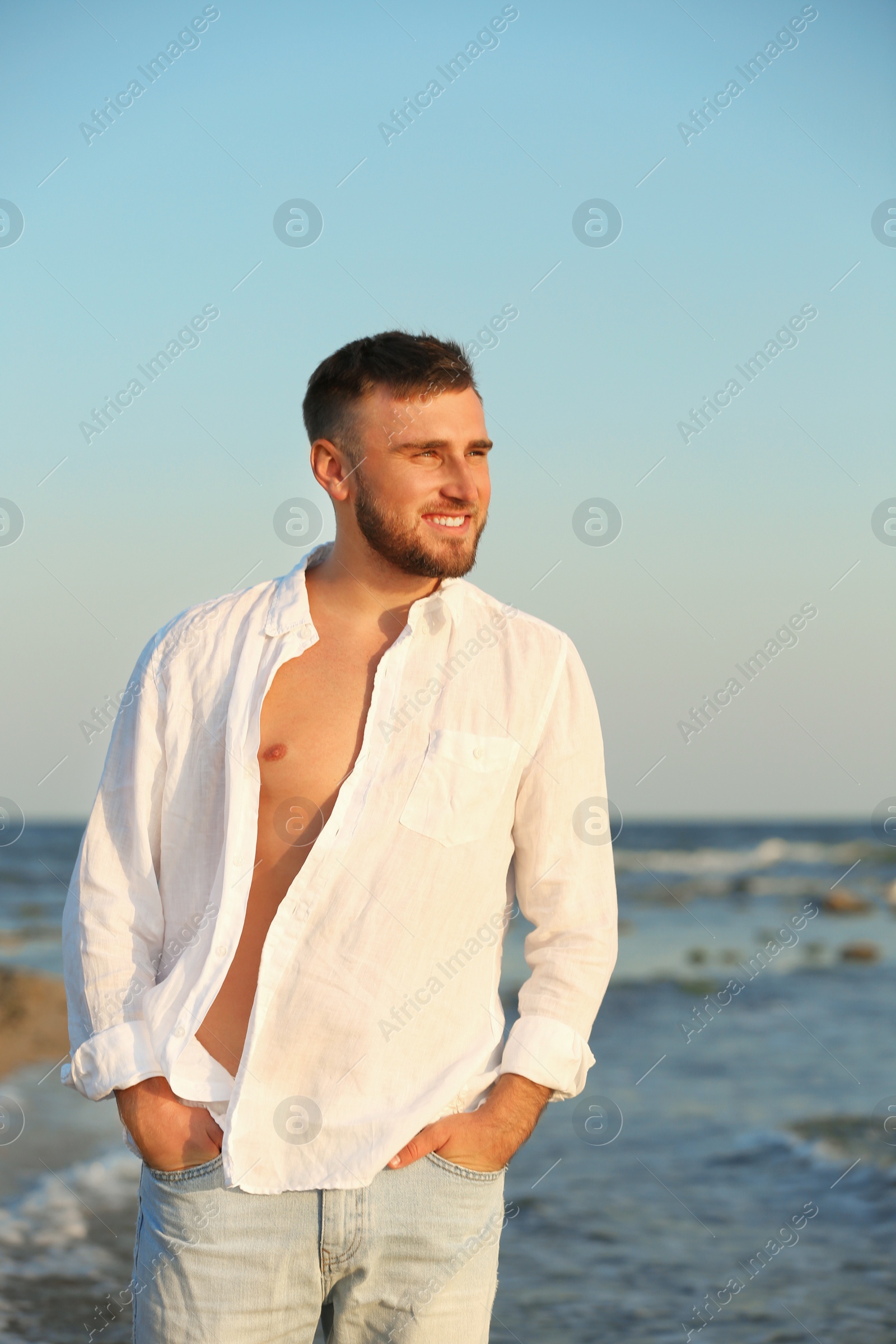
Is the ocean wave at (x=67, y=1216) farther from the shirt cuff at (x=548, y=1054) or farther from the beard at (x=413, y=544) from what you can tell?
the beard at (x=413, y=544)

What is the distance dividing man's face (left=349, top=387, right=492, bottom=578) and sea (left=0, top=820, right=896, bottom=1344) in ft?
11.6

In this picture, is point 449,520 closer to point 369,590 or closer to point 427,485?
point 427,485

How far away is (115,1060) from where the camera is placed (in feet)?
6.92

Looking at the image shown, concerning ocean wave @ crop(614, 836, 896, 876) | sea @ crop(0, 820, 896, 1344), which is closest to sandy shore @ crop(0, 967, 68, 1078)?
sea @ crop(0, 820, 896, 1344)

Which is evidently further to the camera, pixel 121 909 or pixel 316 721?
pixel 316 721

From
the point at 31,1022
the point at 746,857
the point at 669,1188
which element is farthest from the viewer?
the point at 746,857

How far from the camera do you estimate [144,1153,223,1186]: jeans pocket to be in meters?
2.08

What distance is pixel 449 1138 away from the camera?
2.13 meters

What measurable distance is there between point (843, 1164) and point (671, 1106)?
4.76 feet

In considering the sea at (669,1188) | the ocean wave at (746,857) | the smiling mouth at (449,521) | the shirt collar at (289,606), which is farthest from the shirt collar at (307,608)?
the ocean wave at (746,857)

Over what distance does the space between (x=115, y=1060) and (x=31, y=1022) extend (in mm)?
8040

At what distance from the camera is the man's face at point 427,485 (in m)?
2.38

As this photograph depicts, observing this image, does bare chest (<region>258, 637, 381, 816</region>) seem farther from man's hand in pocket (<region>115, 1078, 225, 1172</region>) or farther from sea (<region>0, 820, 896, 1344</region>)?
sea (<region>0, 820, 896, 1344</region>)

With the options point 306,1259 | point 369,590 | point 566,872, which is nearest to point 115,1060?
point 306,1259
